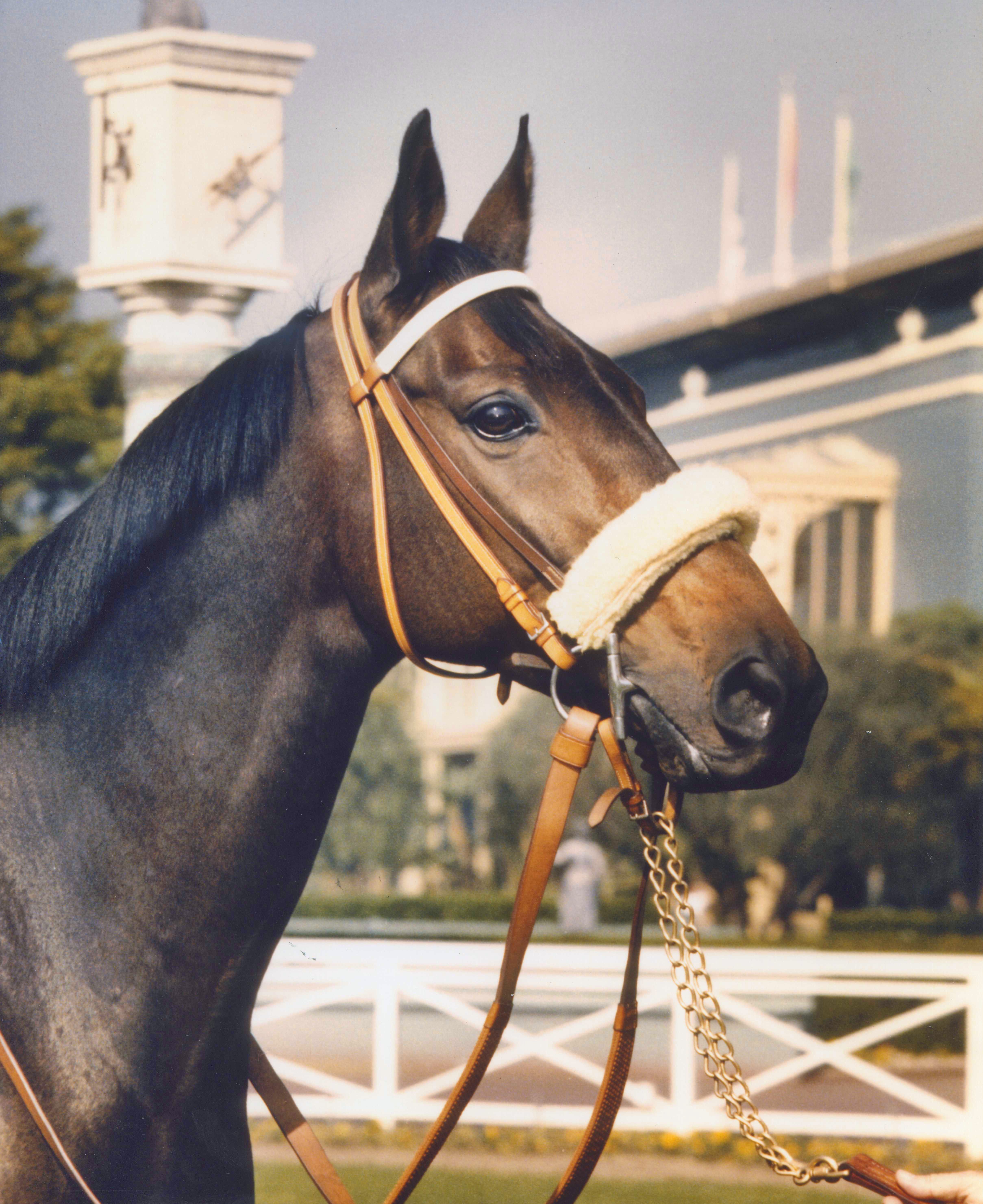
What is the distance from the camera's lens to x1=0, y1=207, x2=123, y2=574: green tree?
5000 millimetres

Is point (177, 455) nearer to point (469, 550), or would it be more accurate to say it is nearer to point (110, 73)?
point (469, 550)

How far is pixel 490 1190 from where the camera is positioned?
4934 millimetres

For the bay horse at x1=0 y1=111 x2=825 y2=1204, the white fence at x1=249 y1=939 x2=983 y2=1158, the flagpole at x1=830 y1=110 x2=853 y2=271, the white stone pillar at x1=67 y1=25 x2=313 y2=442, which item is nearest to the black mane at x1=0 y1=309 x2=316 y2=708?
the bay horse at x1=0 y1=111 x2=825 y2=1204

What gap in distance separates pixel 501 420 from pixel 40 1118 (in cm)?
98

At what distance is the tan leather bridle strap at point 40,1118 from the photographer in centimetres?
149

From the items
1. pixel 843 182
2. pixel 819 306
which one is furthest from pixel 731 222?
pixel 819 306

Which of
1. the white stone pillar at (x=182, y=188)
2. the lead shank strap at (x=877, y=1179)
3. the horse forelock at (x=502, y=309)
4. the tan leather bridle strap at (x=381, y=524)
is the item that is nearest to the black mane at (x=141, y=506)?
the tan leather bridle strap at (x=381, y=524)

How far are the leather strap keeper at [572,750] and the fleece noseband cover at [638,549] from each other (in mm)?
122

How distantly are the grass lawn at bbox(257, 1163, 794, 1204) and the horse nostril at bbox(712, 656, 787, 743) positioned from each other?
3.69m

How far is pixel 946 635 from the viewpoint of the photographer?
14.1 meters

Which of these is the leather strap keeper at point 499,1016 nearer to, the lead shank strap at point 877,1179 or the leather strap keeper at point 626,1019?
the leather strap keeper at point 626,1019

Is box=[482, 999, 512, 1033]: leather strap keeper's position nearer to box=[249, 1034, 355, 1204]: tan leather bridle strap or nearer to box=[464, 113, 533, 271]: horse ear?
box=[249, 1034, 355, 1204]: tan leather bridle strap

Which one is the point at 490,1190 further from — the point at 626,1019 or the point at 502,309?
the point at 502,309

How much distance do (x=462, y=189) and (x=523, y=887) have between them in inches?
106
